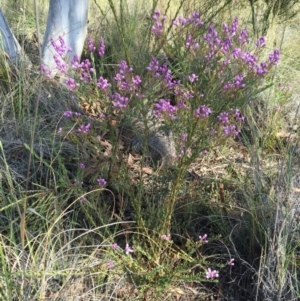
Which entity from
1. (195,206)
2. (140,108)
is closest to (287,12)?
(195,206)

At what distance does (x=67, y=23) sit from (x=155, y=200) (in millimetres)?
1777

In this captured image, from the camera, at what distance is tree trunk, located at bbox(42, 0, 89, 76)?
3586 millimetres

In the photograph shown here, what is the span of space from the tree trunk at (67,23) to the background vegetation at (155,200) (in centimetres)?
57

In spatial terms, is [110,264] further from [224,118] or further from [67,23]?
[67,23]

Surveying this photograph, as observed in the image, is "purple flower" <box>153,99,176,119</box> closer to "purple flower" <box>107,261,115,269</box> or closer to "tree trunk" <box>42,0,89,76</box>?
"purple flower" <box>107,261,115,269</box>

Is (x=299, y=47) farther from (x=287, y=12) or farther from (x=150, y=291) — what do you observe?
(x=150, y=291)

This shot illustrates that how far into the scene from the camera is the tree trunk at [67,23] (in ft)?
11.8

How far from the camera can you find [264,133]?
3.26 metres

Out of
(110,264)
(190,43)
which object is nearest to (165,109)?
(190,43)

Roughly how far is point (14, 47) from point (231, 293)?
247cm

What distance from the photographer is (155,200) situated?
2529mm

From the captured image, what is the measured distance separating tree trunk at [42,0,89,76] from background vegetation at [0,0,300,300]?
57 cm

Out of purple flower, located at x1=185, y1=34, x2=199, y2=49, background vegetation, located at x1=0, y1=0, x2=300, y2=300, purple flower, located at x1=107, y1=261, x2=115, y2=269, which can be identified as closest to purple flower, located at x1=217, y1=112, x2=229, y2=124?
background vegetation, located at x1=0, y1=0, x2=300, y2=300

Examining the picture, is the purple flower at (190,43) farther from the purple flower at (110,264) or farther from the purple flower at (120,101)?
the purple flower at (110,264)
